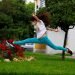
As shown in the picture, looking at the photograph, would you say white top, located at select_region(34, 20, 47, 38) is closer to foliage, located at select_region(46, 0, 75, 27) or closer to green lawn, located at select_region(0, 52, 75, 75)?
green lawn, located at select_region(0, 52, 75, 75)

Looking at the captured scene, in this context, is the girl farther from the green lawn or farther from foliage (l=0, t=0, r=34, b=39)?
foliage (l=0, t=0, r=34, b=39)

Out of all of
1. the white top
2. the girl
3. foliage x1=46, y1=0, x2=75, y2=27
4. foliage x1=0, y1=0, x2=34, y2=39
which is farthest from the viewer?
foliage x1=0, y1=0, x2=34, y2=39

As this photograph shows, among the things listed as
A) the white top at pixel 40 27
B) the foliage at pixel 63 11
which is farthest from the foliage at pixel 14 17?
the white top at pixel 40 27

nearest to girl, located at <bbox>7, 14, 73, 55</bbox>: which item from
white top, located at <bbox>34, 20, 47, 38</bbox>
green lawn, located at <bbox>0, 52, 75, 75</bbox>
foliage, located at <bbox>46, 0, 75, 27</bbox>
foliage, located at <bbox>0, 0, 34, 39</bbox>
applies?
white top, located at <bbox>34, 20, 47, 38</bbox>

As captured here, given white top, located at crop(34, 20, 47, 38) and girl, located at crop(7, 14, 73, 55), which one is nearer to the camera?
girl, located at crop(7, 14, 73, 55)

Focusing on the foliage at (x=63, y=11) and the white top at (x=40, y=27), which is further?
the foliage at (x=63, y=11)

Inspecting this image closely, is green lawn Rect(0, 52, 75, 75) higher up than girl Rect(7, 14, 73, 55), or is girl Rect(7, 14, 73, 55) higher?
girl Rect(7, 14, 73, 55)

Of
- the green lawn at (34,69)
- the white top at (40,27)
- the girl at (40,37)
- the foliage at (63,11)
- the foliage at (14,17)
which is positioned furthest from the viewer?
the foliage at (14,17)

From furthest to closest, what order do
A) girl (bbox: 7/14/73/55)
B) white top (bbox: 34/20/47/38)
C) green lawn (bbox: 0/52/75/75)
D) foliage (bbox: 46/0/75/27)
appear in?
1. foliage (bbox: 46/0/75/27)
2. white top (bbox: 34/20/47/38)
3. girl (bbox: 7/14/73/55)
4. green lawn (bbox: 0/52/75/75)

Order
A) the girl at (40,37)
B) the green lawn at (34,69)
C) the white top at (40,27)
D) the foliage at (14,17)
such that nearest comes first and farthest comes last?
the green lawn at (34,69), the girl at (40,37), the white top at (40,27), the foliage at (14,17)

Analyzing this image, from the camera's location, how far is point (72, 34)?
1999 inches

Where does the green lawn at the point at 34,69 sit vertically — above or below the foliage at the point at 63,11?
below

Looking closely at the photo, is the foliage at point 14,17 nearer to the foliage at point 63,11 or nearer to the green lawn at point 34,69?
the foliage at point 63,11

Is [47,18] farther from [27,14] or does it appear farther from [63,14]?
[27,14]
